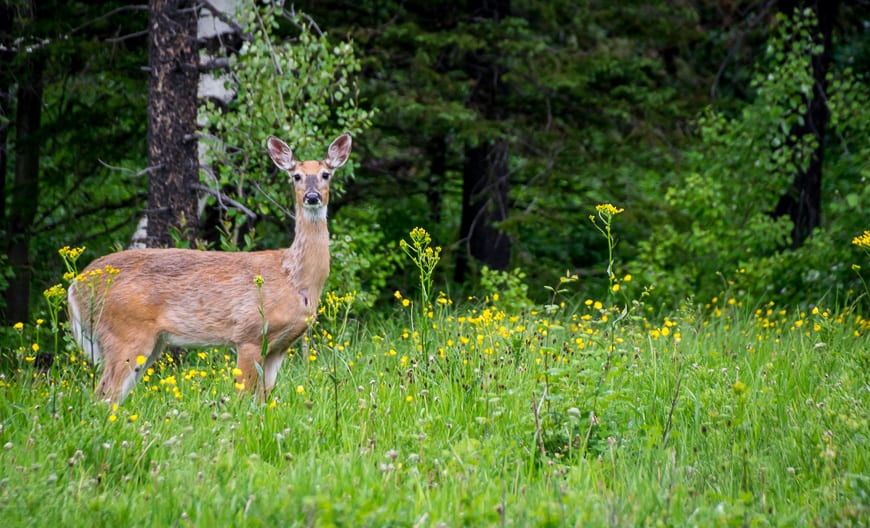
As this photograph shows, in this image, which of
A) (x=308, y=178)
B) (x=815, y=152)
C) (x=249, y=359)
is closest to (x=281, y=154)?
(x=308, y=178)

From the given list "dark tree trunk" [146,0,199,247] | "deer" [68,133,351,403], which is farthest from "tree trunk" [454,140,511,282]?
"deer" [68,133,351,403]

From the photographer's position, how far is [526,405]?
5344 millimetres

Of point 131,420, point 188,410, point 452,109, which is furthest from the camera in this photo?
point 452,109

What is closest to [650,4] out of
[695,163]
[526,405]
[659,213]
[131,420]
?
[695,163]

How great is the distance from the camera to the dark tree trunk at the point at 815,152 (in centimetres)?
1232

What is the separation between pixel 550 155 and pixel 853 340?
548cm

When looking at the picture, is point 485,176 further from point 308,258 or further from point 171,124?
point 308,258

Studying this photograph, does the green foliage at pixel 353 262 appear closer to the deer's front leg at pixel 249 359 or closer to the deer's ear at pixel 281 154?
the deer's ear at pixel 281 154

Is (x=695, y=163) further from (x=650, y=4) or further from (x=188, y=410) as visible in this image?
(x=188, y=410)

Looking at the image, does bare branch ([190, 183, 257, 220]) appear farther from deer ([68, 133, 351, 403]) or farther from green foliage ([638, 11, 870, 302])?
green foliage ([638, 11, 870, 302])

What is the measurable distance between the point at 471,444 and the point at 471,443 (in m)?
0.07

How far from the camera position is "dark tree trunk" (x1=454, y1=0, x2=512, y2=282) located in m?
12.3

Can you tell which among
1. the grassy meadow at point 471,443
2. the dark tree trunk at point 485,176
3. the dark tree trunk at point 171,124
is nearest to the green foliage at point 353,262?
the dark tree trunk at point 171,124

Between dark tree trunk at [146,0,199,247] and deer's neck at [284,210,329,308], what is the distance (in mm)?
1579
